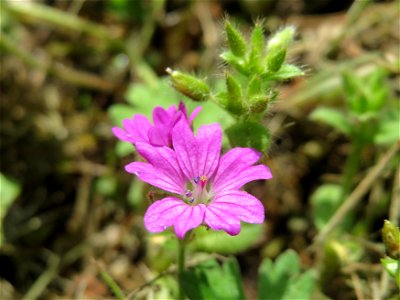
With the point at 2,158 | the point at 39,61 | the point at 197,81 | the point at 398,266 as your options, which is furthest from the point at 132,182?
the point at 398,266

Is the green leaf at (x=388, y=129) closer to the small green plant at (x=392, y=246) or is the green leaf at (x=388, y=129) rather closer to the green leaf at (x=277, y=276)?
the green leaf at (x=277, y=276)

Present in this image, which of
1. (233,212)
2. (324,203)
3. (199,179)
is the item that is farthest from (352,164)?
(233,212)

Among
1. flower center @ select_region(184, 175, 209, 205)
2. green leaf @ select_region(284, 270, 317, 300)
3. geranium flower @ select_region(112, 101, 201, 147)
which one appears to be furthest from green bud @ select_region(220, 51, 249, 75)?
green leaf @ select_region(284, 270, 317, 300)

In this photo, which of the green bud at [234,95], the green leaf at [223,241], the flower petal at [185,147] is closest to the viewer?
the flower petal at [185,147]

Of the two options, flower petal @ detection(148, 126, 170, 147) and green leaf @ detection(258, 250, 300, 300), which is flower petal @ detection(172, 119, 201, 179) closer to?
flower petal @ detection(148, 126, 170, 147)

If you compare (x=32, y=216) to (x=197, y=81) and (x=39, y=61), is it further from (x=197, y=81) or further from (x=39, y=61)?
(x=197, y=81)

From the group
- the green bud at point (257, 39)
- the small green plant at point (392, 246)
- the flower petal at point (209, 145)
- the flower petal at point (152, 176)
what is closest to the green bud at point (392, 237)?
the small green plant at point (392, 246)
